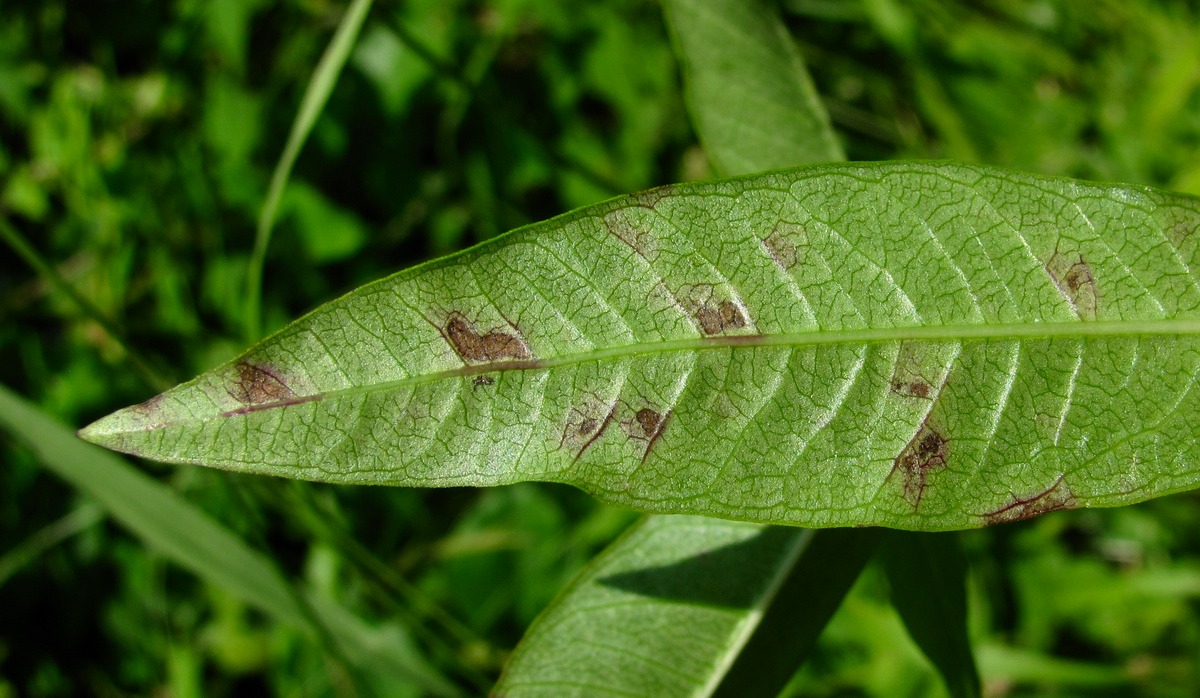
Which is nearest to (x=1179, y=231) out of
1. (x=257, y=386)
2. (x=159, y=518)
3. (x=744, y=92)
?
(x=744, y=92)

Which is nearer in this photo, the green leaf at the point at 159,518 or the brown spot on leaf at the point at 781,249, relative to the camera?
the brown spot on leaf at the point at 781,249

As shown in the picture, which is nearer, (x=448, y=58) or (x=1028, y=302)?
(x=1028, y=302)

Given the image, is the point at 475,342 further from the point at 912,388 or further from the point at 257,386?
the point at 912,388

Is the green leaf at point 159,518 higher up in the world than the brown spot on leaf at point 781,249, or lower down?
lower down

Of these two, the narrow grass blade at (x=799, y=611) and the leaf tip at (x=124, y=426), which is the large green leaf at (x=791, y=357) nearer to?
the leaf tip at (x=124, y=426)

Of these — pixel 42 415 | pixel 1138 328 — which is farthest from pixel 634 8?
pixel 1138 328

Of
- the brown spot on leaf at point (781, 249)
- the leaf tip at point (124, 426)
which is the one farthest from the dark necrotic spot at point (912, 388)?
the leaf tip at point (124, 426)

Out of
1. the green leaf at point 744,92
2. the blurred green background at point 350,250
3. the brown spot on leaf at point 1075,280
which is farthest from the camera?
the blurred green background at point 350,250

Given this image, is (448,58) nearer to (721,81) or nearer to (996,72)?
(721,81)
